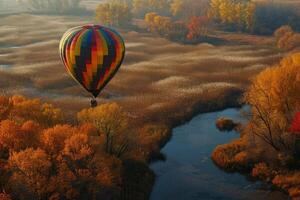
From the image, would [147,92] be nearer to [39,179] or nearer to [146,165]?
[146,165]

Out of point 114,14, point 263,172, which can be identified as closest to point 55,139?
point 263,172

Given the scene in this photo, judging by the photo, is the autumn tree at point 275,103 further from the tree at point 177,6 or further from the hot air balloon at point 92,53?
the tree at point 177,6

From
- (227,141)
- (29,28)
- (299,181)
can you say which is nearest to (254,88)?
(227,141)

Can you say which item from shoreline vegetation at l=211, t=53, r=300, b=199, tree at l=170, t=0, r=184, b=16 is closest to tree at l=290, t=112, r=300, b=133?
shoreline vegetation at l=211, t=53, r=300, b=199

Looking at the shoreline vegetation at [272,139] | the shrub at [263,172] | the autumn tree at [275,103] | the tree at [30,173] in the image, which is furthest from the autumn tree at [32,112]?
the autumn tree at [275,103]

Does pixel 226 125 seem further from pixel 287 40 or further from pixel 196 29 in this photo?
pixel 196 29

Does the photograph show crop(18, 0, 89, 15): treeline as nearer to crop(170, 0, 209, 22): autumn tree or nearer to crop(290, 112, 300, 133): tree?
crop(170, 0, 209, 22): autumn tree
